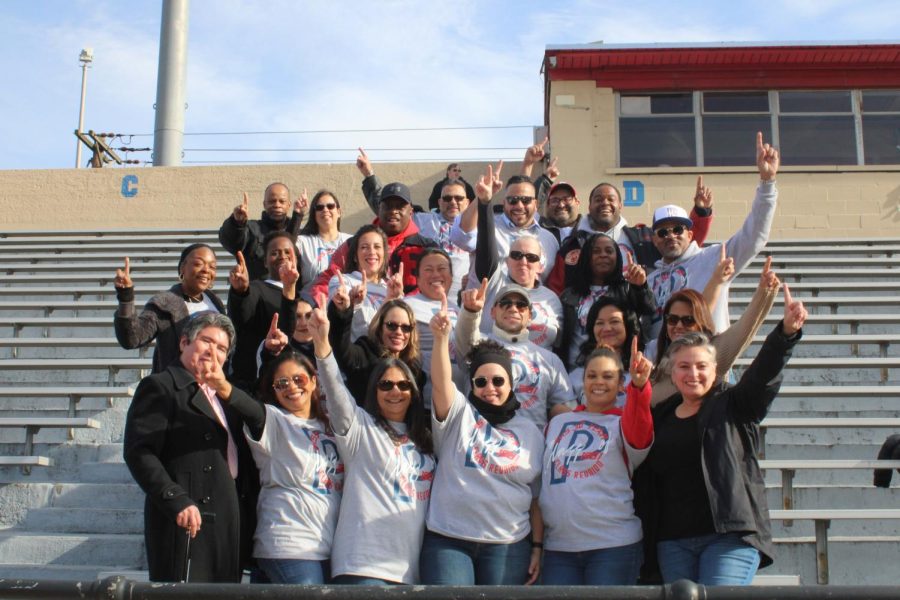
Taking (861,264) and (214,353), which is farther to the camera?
(861,264)

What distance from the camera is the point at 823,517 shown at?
5.00 metres

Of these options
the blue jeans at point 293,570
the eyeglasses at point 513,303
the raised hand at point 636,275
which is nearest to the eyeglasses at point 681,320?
the raised hand at point 636,275

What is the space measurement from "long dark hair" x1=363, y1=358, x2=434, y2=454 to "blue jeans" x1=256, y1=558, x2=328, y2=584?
564mm

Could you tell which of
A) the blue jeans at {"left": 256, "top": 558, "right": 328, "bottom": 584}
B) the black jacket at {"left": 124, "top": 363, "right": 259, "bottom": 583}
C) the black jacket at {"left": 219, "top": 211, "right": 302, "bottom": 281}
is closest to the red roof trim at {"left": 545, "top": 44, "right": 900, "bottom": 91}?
the black jacket at {"left": 219, "top": 211, "right": 302, "bottom": 281}

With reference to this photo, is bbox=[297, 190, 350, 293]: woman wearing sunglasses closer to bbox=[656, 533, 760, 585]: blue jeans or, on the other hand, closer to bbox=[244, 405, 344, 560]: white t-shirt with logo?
bbox=[244, 405, 344, 560]: white t-shirt with logo

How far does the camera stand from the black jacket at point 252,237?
6023mm

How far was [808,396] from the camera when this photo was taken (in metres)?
6.78

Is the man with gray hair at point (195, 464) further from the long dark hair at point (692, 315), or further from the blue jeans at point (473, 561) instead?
the long dark hair at point (692, 315)

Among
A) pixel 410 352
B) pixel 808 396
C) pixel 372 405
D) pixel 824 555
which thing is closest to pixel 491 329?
pixel 410 352

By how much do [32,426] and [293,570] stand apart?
3.02 meters

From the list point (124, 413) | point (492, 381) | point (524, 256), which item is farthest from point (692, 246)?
point (124, 413)

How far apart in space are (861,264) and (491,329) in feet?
21.6

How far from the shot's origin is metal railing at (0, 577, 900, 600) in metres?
2.07

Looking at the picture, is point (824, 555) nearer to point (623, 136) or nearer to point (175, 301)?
point (175, 301)
